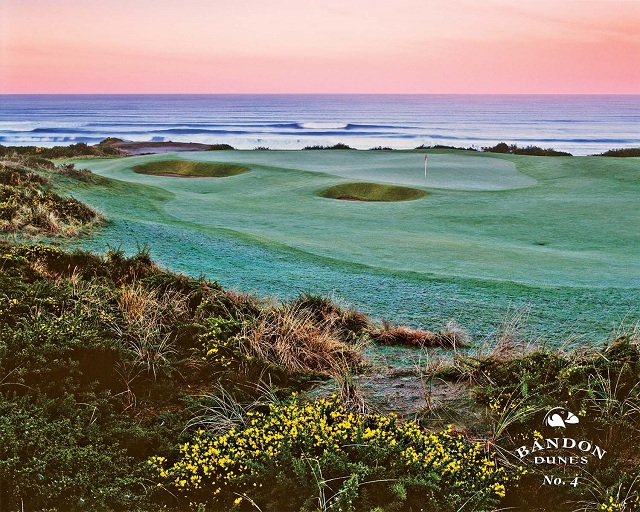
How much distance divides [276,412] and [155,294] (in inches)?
101

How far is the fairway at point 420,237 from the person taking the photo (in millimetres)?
7953

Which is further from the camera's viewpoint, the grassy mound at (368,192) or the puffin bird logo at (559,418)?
the grassy mound at (368,192)

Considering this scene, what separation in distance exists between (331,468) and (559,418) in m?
1.57

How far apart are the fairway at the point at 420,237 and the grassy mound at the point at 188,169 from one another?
4.81 feet

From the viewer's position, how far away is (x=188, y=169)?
2500 cm

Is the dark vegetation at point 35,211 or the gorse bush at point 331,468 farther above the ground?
the dark vegetation at point 35,211

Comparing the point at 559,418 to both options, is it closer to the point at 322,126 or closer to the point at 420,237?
the point at 420,237

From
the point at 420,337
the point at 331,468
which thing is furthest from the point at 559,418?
the point at 420,337

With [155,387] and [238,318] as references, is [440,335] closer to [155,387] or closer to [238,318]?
[238,318]

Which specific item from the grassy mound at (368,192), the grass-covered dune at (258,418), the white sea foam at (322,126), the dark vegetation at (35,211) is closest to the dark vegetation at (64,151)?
the grassy mound at (368,192)

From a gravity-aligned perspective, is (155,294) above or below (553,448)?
above

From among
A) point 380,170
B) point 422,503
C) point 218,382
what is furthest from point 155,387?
point 380,170

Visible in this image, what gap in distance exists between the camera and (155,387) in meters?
5.05

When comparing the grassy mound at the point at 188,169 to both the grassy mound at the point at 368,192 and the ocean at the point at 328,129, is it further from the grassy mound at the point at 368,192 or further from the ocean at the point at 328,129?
the ocean at the point at 328,129
